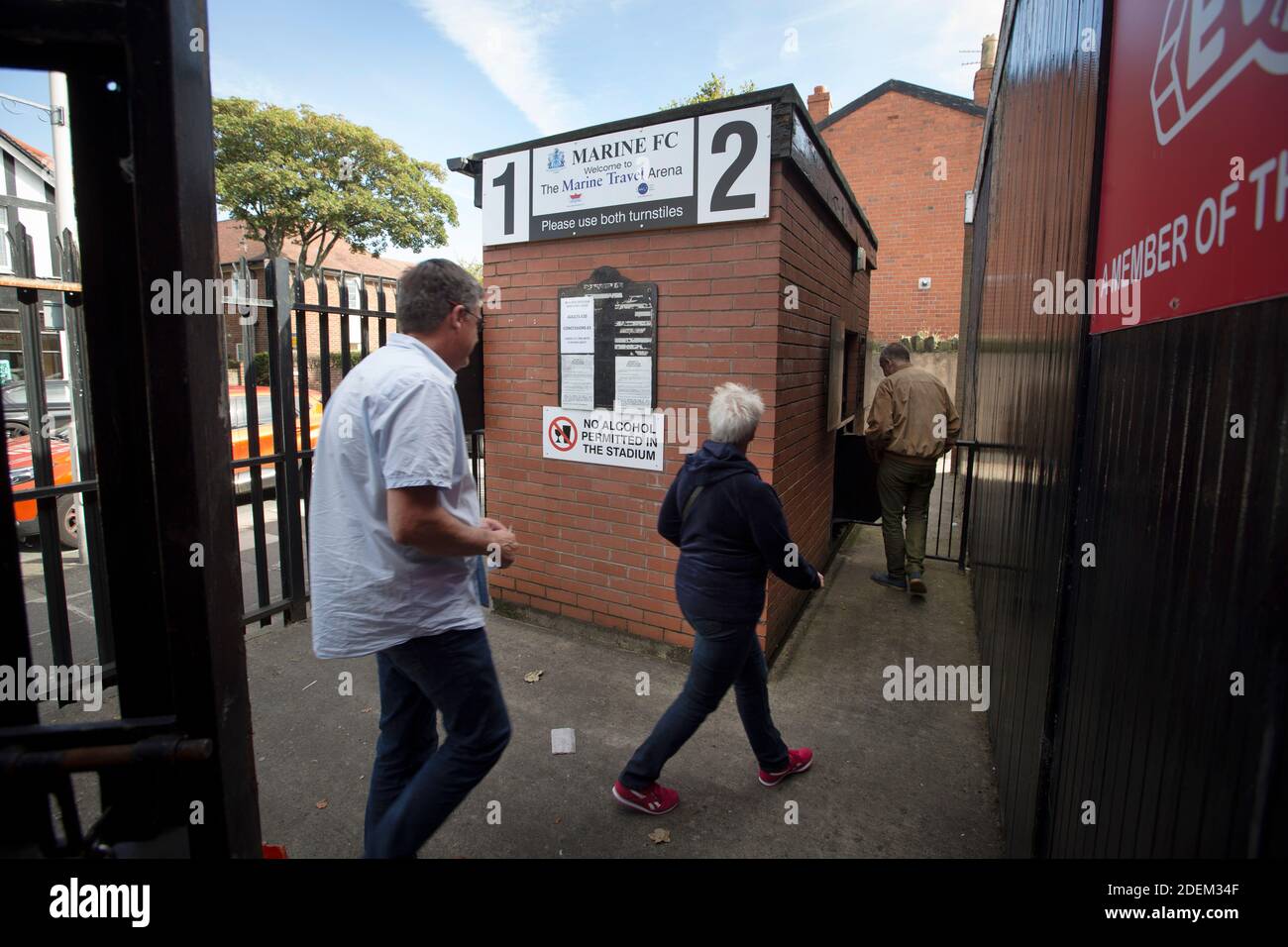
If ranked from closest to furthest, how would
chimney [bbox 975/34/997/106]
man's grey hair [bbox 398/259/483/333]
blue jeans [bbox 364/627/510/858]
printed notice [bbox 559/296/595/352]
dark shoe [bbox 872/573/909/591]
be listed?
blue jeans [bbox 364/627/510/858] → man's grey hair [bbox 398/259/483/333] → printed notice [bbox 559/296/595/352] → dark shoe [bbox 872/573/909/591] → chimney [bbox 975/34/997/106]

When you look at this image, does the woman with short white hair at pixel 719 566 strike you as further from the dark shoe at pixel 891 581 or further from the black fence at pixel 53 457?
the dark shoe at pixel 891 581

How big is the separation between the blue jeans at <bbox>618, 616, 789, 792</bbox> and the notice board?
187 centimetres

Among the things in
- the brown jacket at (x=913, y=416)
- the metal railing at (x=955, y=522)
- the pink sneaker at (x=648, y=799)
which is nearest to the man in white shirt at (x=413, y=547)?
the pink sneaker at (x=648, y=799)

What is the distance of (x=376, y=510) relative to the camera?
2.08 meters

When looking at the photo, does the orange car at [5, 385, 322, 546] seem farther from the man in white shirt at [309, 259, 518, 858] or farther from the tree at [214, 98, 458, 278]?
the tree at [214, 98, 458, 278]

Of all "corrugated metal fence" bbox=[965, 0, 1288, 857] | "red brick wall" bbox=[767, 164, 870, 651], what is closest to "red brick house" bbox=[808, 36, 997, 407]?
"red brick wall" bbox=[767, 164, 870, 651]

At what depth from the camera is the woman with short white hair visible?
271 centimetres

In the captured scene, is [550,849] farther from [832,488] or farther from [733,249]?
[832,488]

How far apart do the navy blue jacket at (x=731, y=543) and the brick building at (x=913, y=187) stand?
59.0 ft

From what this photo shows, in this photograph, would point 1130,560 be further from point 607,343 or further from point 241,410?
point 241,410

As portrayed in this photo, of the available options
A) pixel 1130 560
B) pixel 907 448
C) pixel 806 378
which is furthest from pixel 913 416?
pixel 1130 560

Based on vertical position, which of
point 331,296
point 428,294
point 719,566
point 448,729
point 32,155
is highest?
point 32,155

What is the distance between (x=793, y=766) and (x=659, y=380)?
2.34m
